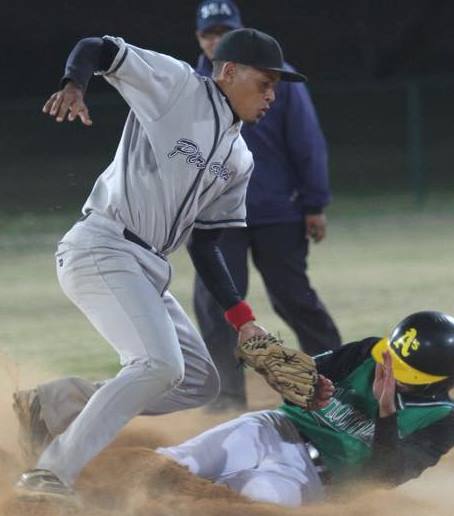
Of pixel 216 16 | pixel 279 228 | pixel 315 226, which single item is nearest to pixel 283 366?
pixel 279 228

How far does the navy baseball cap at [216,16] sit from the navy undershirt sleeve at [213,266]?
2185 millimetres

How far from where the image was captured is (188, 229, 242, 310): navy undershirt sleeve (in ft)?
18.4

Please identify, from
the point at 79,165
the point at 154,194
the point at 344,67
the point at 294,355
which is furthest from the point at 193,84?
the point at 344,67

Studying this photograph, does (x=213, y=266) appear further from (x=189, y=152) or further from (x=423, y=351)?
(x=423, y=351)

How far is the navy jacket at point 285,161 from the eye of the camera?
7387 millimetres

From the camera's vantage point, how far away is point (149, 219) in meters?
5.28

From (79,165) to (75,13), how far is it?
4.92 meters

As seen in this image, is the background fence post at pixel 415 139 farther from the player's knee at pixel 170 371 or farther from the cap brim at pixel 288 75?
the player's knee at pixel 170 371

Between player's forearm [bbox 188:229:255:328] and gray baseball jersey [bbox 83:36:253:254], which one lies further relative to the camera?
player's forearm [bbox 188:229:255:328]

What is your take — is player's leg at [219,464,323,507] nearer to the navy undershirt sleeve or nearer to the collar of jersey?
the navy undershirt sleeve

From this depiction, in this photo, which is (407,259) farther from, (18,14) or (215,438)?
(18,14)

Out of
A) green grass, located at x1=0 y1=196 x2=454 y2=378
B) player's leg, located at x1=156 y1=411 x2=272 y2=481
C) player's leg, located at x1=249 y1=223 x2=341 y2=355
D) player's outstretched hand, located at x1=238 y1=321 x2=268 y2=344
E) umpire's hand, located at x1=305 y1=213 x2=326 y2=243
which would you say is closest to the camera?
player's leg, located at x1=156 y1=411 x2=272 y2=481

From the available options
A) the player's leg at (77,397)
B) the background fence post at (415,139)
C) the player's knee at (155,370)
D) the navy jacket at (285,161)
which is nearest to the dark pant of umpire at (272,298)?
the navy jacket at (285,161)

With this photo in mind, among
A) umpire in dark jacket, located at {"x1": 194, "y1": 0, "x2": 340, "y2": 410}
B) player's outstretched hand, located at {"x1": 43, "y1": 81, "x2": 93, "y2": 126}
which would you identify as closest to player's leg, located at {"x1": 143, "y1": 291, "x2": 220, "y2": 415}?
player's outstretched hand, located at {"x1": 43, "y1": 81, "x2": 93, "y2": 126}
